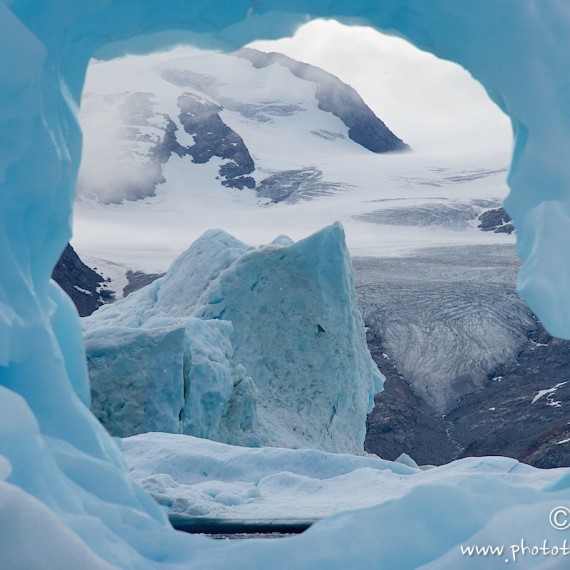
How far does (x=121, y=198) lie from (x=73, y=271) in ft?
71.9

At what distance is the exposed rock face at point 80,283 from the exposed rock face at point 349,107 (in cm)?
3749

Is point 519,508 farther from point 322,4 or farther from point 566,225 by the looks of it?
point 322,4

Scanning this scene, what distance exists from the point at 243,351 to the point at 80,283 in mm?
20694

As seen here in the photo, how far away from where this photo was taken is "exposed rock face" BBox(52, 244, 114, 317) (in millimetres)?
→ 28661

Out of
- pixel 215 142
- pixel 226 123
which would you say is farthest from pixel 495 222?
pixel 226 123

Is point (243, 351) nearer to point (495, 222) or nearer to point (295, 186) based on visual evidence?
point (495, 222)

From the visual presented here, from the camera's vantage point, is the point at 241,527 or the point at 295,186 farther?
the point at 295,186

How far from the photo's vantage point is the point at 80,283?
29781 millimetres

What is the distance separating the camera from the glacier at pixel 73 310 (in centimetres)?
286

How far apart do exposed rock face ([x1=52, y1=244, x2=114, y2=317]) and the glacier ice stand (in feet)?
57.8

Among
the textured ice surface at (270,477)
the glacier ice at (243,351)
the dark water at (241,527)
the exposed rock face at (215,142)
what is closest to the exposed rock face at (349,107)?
the exposed rock face at (215,142)

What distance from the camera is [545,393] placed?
2283 centimetres

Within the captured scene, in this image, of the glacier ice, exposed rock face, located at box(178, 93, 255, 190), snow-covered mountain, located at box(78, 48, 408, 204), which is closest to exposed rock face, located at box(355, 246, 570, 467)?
the glacier ice

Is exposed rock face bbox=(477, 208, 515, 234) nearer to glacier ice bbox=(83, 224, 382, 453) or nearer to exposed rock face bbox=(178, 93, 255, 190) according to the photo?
exposed rock face bbox=(178, 93, 255, 190)
